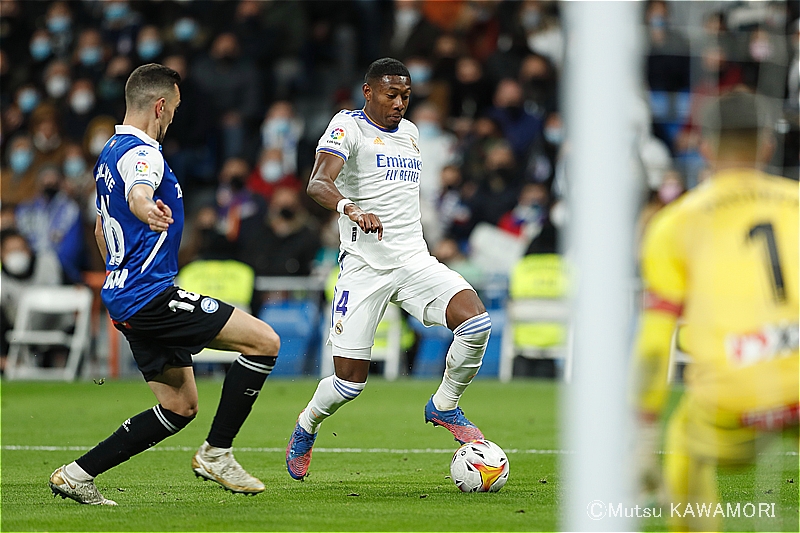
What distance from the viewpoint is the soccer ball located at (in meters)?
6.36

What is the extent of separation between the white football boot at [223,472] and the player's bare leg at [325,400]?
2.15 feet

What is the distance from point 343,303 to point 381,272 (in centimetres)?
30

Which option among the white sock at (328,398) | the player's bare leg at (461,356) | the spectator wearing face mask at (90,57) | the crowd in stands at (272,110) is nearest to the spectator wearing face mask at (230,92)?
the crowd in stands at (272,110)

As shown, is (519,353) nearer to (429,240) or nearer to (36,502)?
(429,240)

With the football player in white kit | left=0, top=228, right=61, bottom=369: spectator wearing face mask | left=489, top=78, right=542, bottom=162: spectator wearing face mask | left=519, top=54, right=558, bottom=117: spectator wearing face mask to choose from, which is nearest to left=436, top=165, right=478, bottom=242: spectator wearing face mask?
left=489, top=78, right=542, bottom=162: spectator wearing face mask

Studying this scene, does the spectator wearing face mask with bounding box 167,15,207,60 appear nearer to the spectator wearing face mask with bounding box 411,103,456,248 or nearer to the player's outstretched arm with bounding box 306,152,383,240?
the spectator wearing face mask with bounding box 411,103,456,248

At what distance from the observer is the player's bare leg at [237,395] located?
615cm

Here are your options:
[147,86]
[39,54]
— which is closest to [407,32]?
[39,54]

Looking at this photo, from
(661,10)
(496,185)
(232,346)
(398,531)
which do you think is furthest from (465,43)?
(398,531)

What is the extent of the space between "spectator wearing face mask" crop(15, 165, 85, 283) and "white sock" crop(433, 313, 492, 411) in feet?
33.6

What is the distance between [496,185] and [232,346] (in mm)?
9600

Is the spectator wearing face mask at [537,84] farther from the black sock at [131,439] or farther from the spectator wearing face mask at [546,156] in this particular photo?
the black sock at [131,439]

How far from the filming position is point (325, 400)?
22.4 feet

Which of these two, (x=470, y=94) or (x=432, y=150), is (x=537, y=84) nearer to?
(x=470, y=94)
